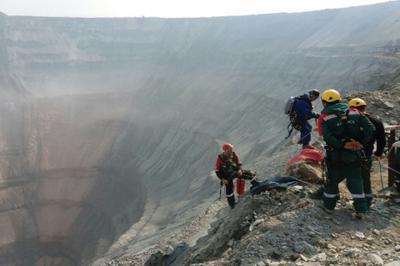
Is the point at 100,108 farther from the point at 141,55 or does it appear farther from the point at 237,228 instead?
the point at 237,228

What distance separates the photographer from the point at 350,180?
7473 millimetres

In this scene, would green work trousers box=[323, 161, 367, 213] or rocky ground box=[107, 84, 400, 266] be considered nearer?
rocky ground box=[107, 84, 400, 266]

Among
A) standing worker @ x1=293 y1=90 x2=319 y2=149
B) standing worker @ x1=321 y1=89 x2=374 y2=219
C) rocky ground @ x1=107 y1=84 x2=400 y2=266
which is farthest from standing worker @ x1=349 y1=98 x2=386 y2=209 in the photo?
standing worker @ x1=293 y1=90 x2=319 y2=149

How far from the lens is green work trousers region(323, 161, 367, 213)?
743cm

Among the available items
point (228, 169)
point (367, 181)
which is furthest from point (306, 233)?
point (228, 169)

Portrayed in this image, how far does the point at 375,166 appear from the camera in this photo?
11.2 metres

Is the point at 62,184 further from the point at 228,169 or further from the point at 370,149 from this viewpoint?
the point at 370,149

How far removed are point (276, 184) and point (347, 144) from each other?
238cm

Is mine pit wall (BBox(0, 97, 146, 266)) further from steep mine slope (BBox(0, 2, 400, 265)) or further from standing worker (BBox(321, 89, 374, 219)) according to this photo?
standing worker (BBox(321, 89, 374, 219))

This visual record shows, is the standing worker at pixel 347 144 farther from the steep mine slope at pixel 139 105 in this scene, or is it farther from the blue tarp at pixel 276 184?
the steep mine slope at pixel 139 105

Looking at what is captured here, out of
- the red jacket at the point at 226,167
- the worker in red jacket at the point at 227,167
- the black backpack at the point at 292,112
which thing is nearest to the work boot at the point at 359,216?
the worker in red jacket at the point at 227,167

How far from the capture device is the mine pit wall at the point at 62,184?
48.7m

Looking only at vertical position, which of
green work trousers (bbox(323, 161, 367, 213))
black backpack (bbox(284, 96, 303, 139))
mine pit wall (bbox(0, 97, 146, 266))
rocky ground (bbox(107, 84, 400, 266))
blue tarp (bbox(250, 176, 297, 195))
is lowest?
mine pit wall (bbox(0, 97, 146, 266))

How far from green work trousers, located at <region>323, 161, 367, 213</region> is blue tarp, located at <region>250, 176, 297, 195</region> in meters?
1.65
